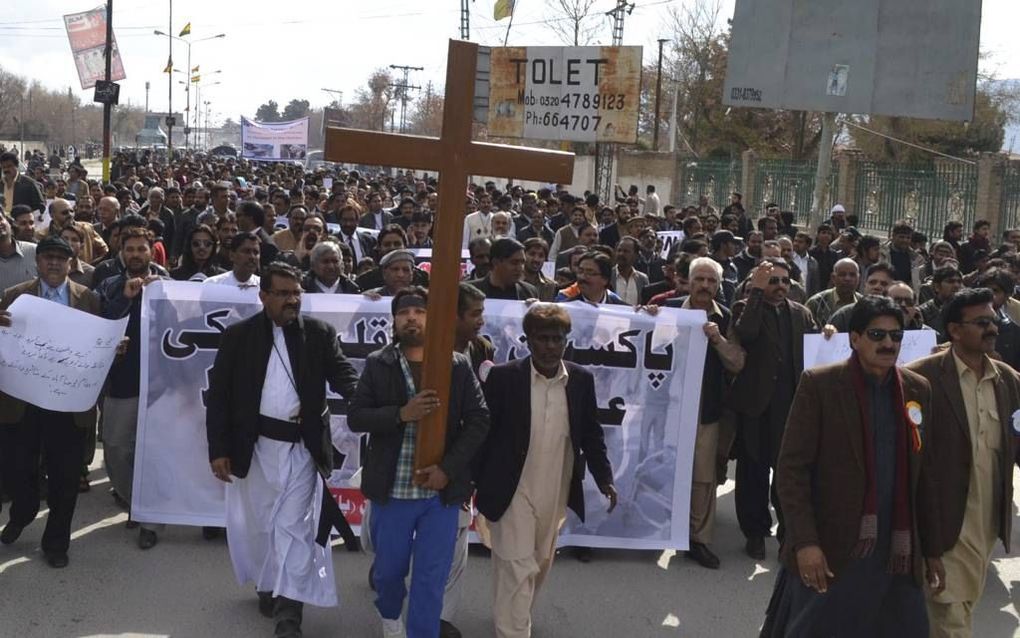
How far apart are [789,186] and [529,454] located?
22408mm

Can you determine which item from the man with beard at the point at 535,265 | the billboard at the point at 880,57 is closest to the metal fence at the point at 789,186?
the billboard at the point at 880,57

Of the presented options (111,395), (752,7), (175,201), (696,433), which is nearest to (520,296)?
(696,433)

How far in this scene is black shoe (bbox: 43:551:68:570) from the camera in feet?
20.4

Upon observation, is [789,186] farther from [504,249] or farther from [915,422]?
[915,422]

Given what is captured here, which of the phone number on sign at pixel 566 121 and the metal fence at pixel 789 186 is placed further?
the metal fence at pixel 789 186

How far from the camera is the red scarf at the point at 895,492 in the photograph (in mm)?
4121

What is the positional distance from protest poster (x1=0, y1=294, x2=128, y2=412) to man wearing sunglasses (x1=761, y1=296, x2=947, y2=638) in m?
3.75

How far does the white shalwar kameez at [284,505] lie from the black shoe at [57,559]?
1.37 meters

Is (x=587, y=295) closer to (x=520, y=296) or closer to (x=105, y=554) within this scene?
(x=520, y=296)

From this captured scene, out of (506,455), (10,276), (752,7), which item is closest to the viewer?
(506,455)

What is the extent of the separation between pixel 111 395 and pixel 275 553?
6.67 feet

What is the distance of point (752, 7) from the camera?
72.9 ft

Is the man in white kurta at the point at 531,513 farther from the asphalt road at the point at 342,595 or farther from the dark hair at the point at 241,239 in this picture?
the dark hair at the point at 241,239

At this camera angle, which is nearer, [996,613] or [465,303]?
[465,303]
